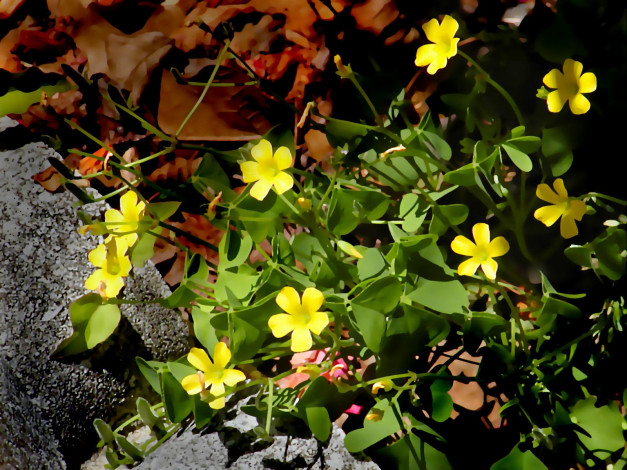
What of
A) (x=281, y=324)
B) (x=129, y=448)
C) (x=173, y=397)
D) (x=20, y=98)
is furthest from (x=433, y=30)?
(x=20, y=98)

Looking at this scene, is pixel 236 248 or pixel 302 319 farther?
pixel 236 248

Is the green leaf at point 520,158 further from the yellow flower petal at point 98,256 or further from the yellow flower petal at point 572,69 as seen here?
the yellow flower petal at point 98,256

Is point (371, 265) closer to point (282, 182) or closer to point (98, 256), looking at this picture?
point (282, 182)

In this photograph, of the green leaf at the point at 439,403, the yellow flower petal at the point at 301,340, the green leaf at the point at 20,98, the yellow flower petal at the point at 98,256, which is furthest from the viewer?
the green leaf at the point at 20,98

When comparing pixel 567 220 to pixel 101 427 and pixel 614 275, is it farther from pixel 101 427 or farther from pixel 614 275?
pixel 101 427

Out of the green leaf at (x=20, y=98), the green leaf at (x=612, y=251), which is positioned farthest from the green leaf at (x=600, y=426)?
the green leaf at (x=20, y=98)
